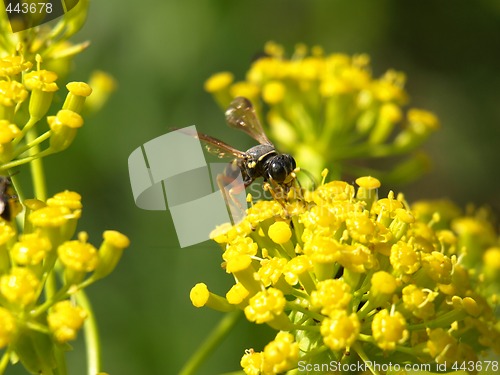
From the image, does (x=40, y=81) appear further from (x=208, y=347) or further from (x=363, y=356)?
(x=363, y=356)

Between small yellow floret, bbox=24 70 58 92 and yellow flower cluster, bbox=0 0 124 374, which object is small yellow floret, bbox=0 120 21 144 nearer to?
yellow flower cluster, bbox=0 0 124 374

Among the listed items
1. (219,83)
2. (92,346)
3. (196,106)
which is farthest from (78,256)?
(196,106)

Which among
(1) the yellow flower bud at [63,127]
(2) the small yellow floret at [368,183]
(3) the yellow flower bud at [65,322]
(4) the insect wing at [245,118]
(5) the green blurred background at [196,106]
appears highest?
(1) the yellow flower bud at [63,127]

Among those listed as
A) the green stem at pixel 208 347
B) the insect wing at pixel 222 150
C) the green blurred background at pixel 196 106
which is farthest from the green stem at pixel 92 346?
the insect wing at pixel 222 150

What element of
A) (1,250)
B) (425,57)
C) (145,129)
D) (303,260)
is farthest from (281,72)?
(425,57)

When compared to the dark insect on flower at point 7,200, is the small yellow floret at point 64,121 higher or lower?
higher

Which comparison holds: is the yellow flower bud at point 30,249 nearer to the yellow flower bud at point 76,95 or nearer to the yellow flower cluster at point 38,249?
the yellow flower cluster at point 38,249

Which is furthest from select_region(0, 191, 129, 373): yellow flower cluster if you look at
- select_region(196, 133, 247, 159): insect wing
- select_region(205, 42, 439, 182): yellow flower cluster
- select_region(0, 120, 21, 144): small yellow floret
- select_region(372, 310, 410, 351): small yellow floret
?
select_region(205, 42, 439, 182): yellow flower cluster

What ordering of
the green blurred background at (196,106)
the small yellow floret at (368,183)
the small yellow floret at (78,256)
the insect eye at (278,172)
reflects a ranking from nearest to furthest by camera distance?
the small yellow floret at (78,256), the small yellow floret at (368,183), the insect eye at (278,172), the green blurred background at (196,106)

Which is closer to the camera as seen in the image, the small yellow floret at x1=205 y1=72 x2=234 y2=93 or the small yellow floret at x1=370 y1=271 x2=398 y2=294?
the small yellow floret at x1=370 y1=271 x2=398 y2=294
